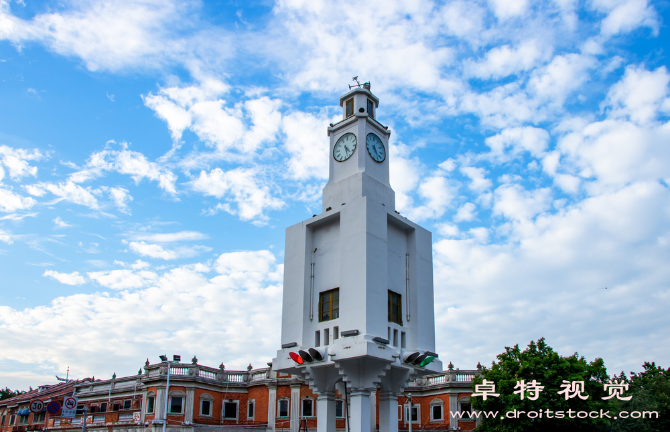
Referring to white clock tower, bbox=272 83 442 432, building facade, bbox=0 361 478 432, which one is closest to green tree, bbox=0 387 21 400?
building facade, bbox=0 361 478 432

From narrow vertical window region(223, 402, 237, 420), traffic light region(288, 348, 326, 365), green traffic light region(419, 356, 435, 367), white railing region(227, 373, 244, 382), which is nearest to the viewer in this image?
traffic light region(288, 348, 326, 365)

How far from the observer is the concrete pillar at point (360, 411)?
23.1 m

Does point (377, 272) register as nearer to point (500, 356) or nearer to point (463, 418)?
point (500, 356)

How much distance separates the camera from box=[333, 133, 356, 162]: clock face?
27875 millimetres

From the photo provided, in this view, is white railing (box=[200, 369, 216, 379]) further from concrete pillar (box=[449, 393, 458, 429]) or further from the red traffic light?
the red traffic light

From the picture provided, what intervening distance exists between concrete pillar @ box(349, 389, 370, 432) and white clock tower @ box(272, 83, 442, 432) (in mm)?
40

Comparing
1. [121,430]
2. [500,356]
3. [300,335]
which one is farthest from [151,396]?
[500,356]

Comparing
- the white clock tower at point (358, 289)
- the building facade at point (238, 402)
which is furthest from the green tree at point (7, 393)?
the white clock tower at point (358, 289)

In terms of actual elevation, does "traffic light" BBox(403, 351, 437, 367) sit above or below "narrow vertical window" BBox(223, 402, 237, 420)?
above

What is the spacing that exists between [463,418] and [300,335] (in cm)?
2333

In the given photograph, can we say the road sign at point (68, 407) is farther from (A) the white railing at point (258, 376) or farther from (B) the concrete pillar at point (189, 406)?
(A) the white railing at point (258, 376)

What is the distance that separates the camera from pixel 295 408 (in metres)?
43.4

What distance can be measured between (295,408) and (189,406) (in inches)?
316

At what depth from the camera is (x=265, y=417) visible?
144 ft
